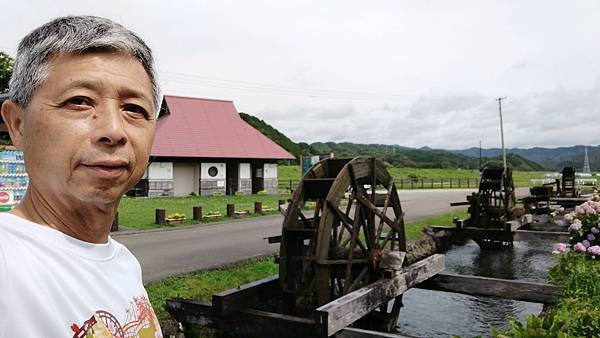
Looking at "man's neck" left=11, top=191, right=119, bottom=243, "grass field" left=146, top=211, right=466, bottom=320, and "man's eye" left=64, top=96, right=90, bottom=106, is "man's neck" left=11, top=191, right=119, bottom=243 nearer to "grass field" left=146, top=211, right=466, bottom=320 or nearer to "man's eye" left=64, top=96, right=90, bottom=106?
"man's eye" left=64, top=96, right=90, bottom=106

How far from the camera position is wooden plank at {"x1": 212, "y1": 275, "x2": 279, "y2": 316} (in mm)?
5508

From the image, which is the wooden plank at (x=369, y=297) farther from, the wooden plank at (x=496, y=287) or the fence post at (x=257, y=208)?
the fence post at (x=257, y=208)

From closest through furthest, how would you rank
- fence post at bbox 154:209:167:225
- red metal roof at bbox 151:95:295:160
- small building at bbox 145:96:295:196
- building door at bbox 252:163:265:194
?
fence post at bbox 154:209:167:225 → small building at bbox 145:96:295:196 → red metal roof at bbox 151:95:295:160 → building door at bbox 252:163:265:194

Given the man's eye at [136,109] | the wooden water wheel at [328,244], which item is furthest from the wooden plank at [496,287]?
the man's eye at [136,109]

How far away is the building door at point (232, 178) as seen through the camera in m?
31.0

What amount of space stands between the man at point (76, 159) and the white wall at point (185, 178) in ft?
92.4

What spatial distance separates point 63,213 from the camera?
1.26 metres

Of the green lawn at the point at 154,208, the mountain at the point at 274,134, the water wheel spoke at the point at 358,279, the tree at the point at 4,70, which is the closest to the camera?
the water wheel spoke at the point at 358,279

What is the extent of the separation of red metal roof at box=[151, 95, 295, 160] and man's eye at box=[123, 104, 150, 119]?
26.8 m

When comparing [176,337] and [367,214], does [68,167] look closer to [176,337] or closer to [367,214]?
[176,337]

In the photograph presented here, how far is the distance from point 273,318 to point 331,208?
2003 mm

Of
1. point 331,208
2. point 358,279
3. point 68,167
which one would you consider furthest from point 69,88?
point 358,279

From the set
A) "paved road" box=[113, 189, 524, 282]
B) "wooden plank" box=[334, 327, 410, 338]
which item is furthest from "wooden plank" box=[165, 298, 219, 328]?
"paved road" box=[113, 189, 524, 282]

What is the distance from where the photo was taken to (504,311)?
8.73m
